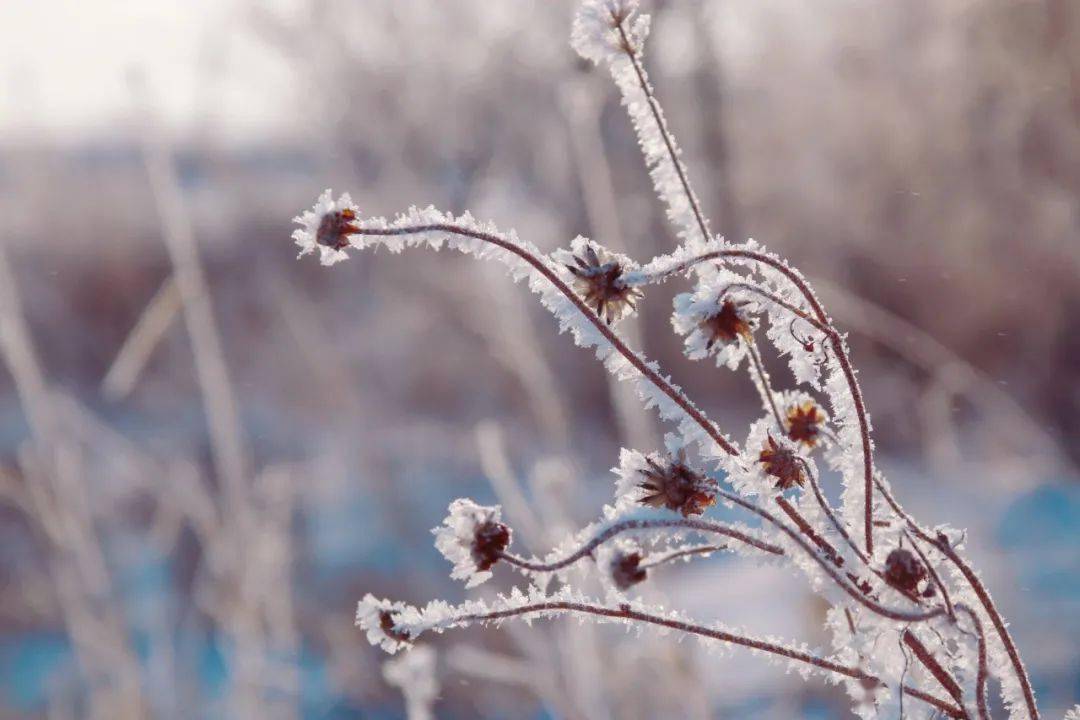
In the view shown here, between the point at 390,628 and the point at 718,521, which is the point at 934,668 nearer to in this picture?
the point at 718,521

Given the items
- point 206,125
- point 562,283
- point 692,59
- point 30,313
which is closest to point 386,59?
point 692,59

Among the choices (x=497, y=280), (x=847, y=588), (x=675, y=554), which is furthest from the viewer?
(x=497, y=280)

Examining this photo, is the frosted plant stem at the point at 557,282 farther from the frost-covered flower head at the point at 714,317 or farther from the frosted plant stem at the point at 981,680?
the frosted plant stem at the point at 981,680

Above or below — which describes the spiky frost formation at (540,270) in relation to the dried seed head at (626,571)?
above

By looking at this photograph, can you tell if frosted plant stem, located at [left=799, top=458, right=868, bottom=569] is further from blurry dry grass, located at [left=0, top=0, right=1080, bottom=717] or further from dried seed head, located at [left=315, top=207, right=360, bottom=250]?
blurry dry grass, located at [left=0, top=0, right=1080, bottom=717]

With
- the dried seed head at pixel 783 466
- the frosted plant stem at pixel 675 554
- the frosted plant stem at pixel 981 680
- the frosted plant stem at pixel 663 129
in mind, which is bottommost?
the frosted plant stem at pixel 981 680

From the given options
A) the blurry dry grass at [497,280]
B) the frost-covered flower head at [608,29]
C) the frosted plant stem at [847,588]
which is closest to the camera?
the frosted plant stem at [847,588]

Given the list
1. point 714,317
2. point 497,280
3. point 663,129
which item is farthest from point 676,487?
point 497,280

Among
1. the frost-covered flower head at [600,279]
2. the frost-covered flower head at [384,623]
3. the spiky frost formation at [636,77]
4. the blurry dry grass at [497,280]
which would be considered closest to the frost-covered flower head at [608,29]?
the spiky frost formation at [636,77]
